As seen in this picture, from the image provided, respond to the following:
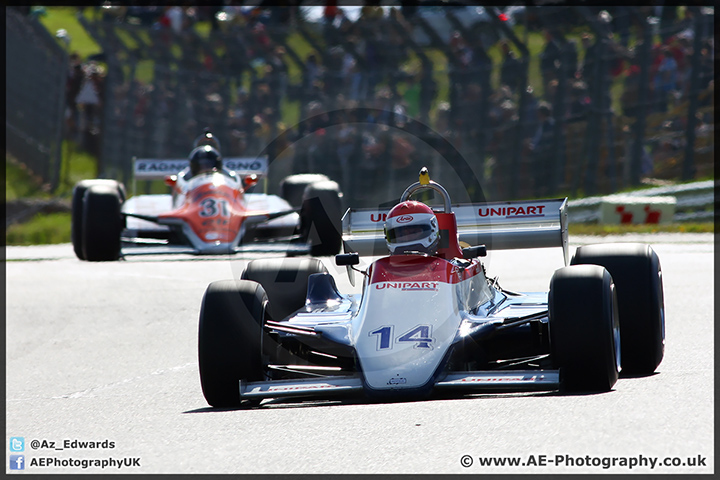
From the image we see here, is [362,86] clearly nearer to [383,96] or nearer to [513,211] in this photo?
[383,96]

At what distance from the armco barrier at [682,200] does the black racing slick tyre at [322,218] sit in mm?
5199

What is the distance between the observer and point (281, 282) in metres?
7.91

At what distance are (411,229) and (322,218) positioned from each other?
856 centimetres

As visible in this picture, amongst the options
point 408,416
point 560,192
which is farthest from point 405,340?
point 560,192

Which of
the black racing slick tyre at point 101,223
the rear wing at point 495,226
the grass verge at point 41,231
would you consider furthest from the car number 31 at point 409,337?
the grass verge at point 41,231

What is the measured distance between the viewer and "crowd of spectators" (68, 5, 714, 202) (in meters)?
17.9

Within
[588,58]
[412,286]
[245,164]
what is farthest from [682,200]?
[412,286]

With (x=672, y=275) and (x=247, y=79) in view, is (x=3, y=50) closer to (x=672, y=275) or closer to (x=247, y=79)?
(x=247, y=79)

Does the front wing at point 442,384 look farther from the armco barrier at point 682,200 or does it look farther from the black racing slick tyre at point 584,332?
the armco barrier at point 682,200

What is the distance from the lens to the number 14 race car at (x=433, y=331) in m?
5.88

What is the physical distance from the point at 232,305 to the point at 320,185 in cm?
880

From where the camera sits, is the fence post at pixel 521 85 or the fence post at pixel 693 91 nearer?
the fence post at pixel 693 91

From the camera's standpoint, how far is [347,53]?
68.4ft

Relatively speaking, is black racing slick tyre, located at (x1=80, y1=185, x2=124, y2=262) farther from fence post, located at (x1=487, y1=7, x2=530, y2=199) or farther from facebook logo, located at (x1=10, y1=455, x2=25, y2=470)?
facebook logo, located at (x1=10, y1=455, x2=25, y2=470)
